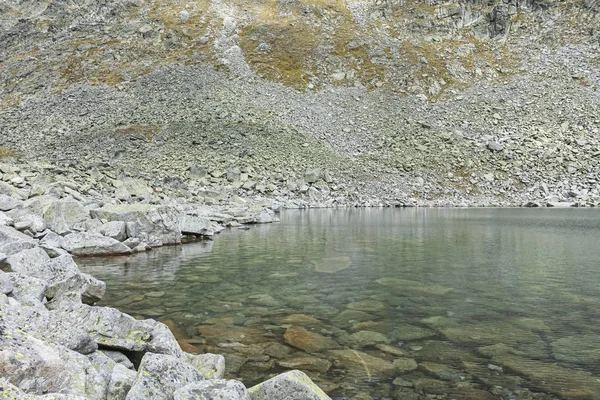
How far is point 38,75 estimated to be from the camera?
211 feet

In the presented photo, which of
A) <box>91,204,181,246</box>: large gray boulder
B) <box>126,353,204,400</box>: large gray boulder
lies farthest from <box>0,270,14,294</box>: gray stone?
<box>91,204,181,246</box>: large gray boulder

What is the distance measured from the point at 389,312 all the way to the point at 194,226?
13.9 meters

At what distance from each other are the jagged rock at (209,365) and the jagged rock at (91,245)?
11.0 meters

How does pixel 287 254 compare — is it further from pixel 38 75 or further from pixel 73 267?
pixel 38 75

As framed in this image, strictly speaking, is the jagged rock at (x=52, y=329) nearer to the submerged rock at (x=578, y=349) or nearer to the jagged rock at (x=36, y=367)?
the jagged rock at (x=36, y=367)

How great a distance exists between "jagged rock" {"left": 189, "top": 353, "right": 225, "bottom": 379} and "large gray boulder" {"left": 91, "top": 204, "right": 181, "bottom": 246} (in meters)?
12.7

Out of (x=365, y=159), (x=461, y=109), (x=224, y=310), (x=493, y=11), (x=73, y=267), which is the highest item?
(x=493, y=11)

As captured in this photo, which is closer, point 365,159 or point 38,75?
point 365,159

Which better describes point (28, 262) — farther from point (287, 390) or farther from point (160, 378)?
point (287, 390)

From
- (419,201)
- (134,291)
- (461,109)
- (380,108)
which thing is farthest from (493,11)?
(134,291)

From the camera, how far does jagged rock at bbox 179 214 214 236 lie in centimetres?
2036

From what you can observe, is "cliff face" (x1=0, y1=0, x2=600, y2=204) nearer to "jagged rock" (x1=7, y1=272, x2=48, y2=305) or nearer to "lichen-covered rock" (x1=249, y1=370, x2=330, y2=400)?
"jagged rock" (x1=7, y1=272, x2=48, y2=305)

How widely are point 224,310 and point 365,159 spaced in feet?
146

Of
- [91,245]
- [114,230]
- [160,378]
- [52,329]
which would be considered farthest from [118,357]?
[114,230]
